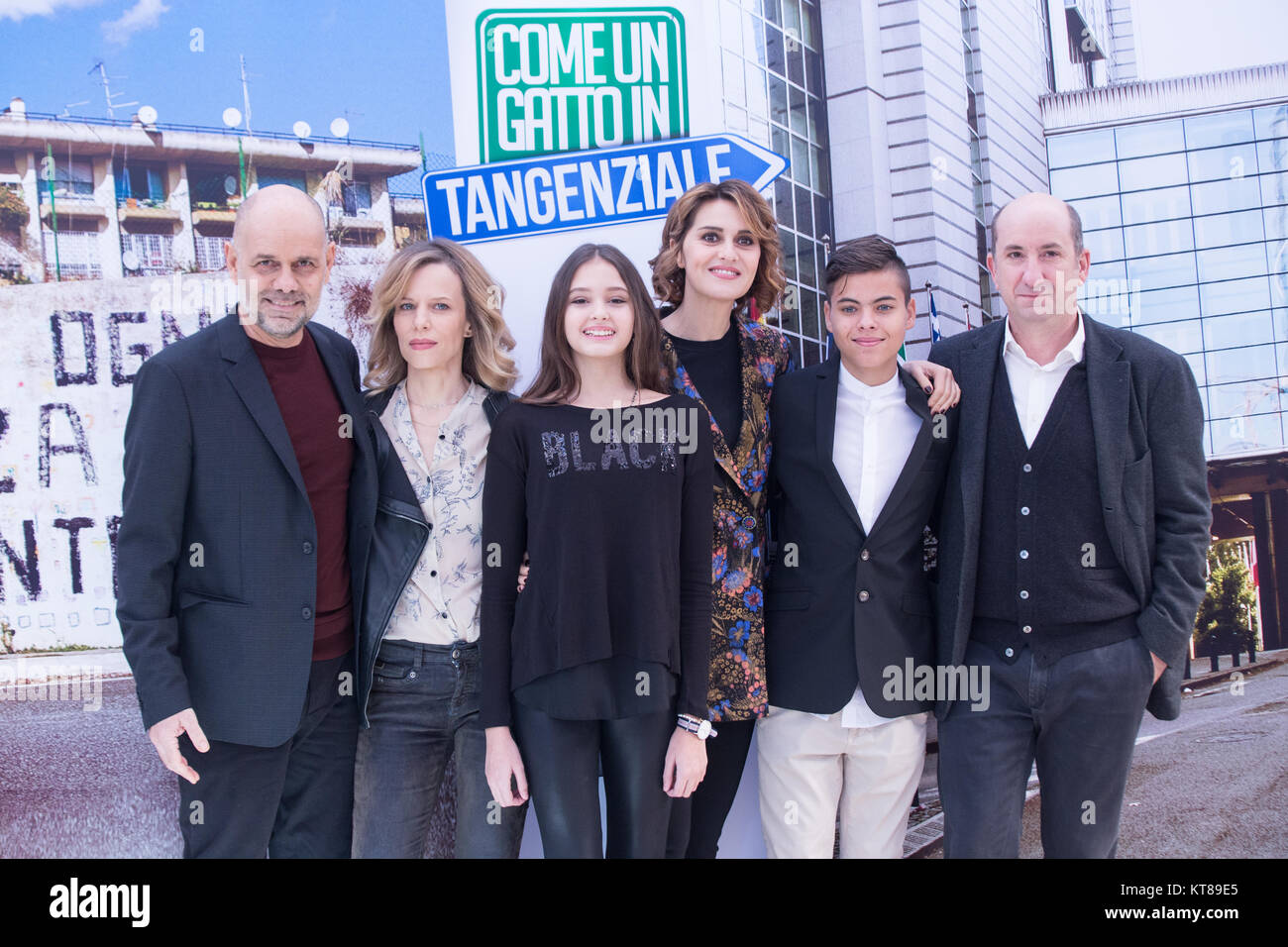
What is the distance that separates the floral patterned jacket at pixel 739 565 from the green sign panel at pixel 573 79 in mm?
1651

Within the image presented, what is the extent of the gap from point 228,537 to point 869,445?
2133mm

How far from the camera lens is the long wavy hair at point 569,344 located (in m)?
2.90

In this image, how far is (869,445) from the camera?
3100 mm

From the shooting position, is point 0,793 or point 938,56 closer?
point 0,793

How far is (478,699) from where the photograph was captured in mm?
2936

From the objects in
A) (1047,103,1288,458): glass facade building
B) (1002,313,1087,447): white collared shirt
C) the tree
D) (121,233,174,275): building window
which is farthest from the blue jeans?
(1047,103,1288,458): glass facade building

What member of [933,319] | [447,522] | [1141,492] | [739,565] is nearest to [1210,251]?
[933,319]

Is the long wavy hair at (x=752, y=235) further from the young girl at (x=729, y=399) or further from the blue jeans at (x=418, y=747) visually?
the blue jeans at (x=418, y=747)

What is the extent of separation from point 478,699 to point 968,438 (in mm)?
1881

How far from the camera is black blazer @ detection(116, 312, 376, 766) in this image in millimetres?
2732
